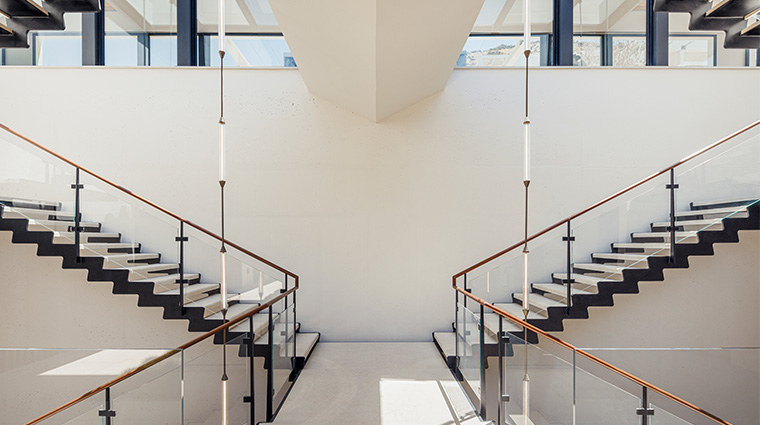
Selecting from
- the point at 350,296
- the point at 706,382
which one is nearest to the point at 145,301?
the point at 350,296

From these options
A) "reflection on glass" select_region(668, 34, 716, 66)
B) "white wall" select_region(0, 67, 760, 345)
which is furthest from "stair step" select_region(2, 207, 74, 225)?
"reflection on glass" select_region(668, 34, 716, 66)

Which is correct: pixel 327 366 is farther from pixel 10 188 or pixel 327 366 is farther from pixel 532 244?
pixel 10 188

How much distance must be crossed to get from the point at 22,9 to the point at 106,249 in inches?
93.8

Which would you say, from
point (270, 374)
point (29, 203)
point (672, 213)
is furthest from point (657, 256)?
point (29, 203)

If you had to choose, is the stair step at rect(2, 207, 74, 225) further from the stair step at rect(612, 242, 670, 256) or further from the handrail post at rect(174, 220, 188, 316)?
the stair step at rect(612, 242, 670, 256)

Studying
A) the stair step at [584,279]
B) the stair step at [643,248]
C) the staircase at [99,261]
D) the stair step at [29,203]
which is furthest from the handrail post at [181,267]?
the stair step at [643,248]

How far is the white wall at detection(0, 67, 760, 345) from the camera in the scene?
19.2ft

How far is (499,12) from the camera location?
6.12 meters

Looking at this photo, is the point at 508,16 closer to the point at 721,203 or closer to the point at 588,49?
the point at 588,49

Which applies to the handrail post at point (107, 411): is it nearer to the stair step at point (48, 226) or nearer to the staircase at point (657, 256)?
the stair step at point (48, 226)

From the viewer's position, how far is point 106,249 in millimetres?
4652

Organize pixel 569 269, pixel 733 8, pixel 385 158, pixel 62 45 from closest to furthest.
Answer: pixel 733 8, pixel 569 269, pixel 385 158, pixel 62 45

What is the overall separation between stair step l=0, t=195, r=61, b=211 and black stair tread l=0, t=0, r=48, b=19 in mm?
1921

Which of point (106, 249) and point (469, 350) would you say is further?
point (106, 249)
